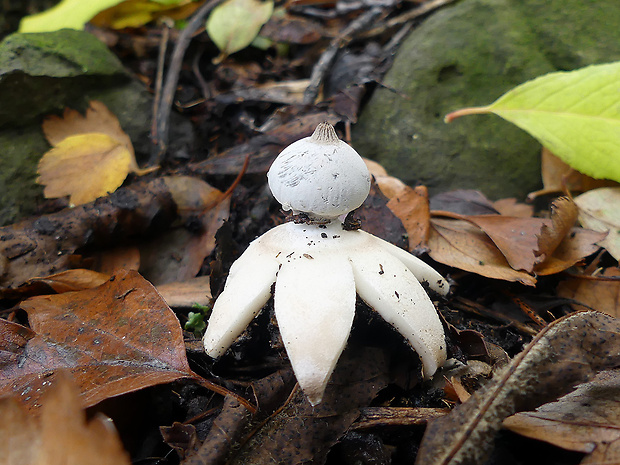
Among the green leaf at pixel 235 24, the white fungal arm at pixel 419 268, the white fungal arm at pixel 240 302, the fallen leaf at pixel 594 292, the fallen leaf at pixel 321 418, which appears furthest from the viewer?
the green leaf at pixel 235 24

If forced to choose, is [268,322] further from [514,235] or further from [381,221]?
[514,235]

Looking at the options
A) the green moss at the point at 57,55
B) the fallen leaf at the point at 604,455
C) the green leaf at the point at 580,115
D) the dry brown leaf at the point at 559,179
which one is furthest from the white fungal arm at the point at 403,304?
the green moss at the point at 57,55

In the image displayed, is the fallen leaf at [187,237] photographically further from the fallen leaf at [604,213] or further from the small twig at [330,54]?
the fallen leaf at [604,213]

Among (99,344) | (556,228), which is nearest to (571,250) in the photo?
(556,228)

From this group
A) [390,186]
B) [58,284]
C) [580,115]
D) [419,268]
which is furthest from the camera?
[390,186]

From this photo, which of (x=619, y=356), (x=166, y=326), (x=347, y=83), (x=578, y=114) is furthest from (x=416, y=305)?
(x=347, y=83)

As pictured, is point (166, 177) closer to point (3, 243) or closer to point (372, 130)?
point (3, 243)
